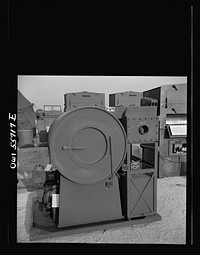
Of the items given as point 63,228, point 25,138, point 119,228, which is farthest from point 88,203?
point 25,138

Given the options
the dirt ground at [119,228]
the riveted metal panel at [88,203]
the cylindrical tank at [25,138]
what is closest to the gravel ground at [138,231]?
the dirt ground at [119,228]

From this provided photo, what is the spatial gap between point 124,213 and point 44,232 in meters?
1.15

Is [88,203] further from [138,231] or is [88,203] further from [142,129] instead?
[142,129]

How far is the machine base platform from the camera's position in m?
2.80

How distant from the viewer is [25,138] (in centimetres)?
280

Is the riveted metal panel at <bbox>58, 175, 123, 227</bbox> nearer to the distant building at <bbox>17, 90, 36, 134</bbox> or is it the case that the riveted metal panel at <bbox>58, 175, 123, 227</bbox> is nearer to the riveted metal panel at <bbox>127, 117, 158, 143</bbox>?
the riveted metal panel at <bbox>127, 117, 158, 143</bbox>

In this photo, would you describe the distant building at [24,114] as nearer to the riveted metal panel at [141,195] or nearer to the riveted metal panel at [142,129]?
the riveted metal panel at [142,129]

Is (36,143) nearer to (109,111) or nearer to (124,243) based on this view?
(109,111)

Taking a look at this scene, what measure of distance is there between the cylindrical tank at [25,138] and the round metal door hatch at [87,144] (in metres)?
0.30

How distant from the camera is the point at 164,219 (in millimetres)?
3314

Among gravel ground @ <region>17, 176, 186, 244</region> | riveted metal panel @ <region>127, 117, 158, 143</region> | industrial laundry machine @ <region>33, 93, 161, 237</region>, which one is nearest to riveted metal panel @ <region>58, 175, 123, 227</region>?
industrial laundry machine @ <region>33, 93, 161, 237</region>

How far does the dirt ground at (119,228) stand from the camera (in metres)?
2.80

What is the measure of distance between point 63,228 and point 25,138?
4.22 ft

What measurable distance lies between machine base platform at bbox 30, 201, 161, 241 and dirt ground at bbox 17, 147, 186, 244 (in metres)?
0.05
